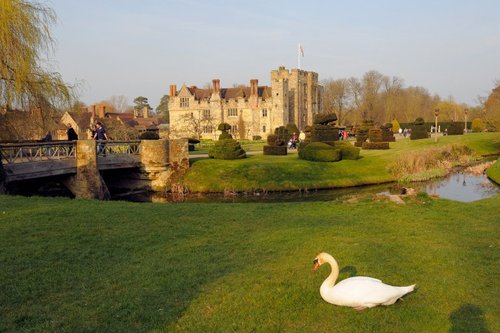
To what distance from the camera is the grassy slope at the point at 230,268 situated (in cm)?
569

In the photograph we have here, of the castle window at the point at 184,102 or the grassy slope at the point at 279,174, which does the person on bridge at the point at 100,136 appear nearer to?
the grassy slope at the point at 279,174

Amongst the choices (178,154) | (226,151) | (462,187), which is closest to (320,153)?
(226,151)

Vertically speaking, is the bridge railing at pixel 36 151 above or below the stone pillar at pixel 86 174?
above

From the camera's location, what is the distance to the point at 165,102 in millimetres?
139125

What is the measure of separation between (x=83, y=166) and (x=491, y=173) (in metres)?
21.9

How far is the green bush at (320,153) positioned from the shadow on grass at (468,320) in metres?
25.6

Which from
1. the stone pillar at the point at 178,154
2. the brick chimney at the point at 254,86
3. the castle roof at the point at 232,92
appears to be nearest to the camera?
the stone pillar at the point at 178,154

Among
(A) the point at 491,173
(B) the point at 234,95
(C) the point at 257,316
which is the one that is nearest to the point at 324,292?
(C) the point at 257,316

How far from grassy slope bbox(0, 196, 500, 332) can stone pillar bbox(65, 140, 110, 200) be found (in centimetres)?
961

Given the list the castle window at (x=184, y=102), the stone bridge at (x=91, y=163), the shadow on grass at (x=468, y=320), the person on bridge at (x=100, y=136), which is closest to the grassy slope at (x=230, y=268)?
the shadow on grass at (x=468, y=320)

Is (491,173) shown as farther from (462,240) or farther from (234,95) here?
(234,95)

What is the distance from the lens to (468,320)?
561cm

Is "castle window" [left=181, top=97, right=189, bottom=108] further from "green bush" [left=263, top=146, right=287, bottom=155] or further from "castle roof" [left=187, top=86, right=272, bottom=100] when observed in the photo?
"green bush" [left=263, top=146, right=287, bottom=155]

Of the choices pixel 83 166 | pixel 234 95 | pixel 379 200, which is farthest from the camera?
pixel 234 95
